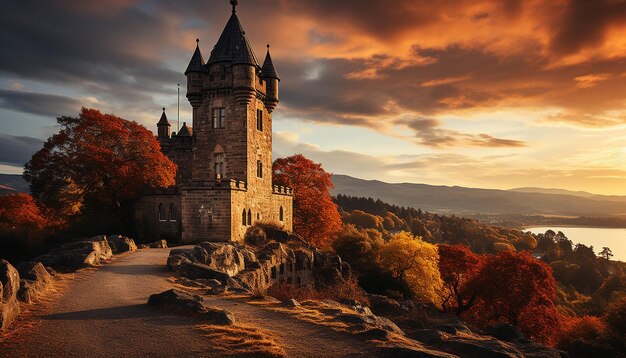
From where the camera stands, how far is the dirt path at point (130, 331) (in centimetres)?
1058

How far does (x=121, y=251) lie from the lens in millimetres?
27109

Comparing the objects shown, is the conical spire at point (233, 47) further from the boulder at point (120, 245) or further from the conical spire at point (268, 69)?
the boulder at point (120, 245)

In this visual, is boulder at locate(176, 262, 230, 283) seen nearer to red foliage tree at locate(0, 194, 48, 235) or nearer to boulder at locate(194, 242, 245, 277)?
boulder at locate(194, 242, 245, 277)

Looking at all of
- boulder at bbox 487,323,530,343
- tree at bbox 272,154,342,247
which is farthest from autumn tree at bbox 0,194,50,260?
boulder at bbox 487,323,530,343

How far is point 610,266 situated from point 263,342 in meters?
114

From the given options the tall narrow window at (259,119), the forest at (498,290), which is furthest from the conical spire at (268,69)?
the forest at (498,290)

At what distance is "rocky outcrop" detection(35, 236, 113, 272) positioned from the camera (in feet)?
67.5

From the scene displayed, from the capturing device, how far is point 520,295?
135ft

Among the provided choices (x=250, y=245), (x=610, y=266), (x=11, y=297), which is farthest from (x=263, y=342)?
(x=610, y=266)

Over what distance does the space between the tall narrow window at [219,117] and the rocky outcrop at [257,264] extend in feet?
35.3

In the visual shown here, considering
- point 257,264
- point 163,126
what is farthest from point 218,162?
point 163,126

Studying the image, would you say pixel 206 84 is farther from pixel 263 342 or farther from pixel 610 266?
pixel 610 266

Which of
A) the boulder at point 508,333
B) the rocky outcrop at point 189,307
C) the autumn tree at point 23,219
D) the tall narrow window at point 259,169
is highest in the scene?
the tall narrow window at point 259,169

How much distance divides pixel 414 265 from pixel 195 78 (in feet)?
95.5
